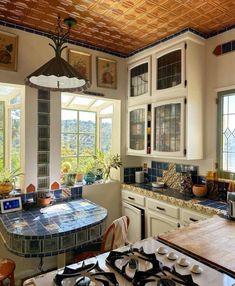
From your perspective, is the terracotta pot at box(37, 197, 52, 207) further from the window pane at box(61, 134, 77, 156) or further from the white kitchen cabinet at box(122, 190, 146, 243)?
the white kitchen cabinet at box(122, 190, 146, 243)

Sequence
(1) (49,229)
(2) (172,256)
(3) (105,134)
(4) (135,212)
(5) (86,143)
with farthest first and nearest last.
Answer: (3) (105,134), (5) (86,143), (4) (135,212), (1) (49,229), (2) (172,256)

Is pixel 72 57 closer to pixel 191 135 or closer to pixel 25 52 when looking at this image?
pixel 25 52

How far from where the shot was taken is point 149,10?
2094mm

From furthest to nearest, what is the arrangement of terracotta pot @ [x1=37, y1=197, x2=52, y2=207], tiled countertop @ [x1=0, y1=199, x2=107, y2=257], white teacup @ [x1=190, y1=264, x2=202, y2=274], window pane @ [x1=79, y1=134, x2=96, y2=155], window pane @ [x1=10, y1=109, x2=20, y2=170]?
window pane @ [x1=79, y1=134, x2=96, y2=155]
window pane @ [x1=10, y1=109, x2=20, y2=170]
terracotta pot @ [x1=37, y1=197, x2=52, y2=207]
tiled countertop @ [x1=0, y1=199, x2=107, y2=257]
white teacup @ [x1=190, y1=264, x2=202, y2=274]

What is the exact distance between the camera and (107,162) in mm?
3254

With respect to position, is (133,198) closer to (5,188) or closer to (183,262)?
(5,188)

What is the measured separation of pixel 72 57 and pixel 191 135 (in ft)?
5.52

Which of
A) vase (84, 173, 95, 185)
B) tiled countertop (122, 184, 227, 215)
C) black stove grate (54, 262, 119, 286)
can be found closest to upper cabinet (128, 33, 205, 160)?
tiled countertop (122, 184, 227, 215)

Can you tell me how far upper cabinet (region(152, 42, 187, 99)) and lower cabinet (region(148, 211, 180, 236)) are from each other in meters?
1.39

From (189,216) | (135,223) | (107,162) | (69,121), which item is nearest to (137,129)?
(107,162)

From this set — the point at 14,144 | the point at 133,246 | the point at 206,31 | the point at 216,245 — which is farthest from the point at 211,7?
the point at 14,144

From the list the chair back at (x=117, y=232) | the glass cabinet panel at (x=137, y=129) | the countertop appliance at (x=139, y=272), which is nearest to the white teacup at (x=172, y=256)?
the countertop appliance at (x=139, y=272)

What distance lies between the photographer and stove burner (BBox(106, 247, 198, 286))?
0.99 metres

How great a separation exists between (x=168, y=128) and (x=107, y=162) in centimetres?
105
